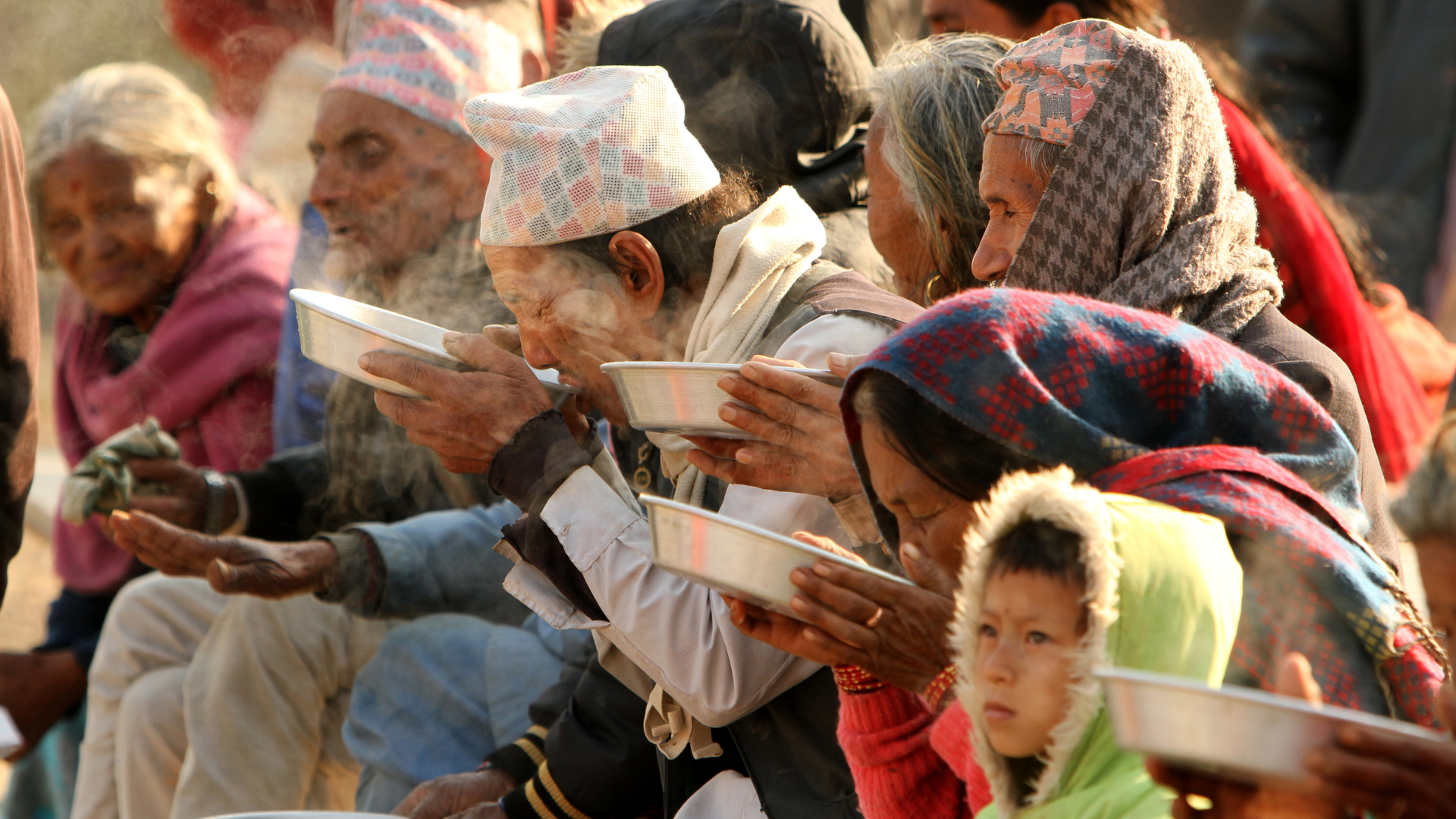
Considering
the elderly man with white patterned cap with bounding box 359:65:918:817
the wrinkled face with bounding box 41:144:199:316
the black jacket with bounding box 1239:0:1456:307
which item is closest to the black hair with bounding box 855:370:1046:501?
the elderly man with white patterned cap with bounding box 359:65:918:817

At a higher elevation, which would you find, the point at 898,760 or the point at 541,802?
the point at 898,760

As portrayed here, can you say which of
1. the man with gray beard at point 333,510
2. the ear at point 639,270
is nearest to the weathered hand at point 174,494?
the man with gray beard at point 333,510

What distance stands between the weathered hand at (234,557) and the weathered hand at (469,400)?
46.0 inches

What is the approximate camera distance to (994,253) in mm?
2555

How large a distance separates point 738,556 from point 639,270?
3.53 ft

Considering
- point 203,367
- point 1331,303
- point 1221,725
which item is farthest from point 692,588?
point 203,367

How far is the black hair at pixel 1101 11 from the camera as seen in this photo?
12.3 ft

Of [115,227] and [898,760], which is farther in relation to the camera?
[115,227]

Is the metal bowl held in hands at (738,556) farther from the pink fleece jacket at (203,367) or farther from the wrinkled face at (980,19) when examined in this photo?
the pink fleece jacket at (203,367)

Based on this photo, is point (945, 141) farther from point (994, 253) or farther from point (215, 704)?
point (215, 704)

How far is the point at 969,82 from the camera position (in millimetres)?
2939

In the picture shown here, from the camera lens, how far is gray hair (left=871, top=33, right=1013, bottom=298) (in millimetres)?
2898

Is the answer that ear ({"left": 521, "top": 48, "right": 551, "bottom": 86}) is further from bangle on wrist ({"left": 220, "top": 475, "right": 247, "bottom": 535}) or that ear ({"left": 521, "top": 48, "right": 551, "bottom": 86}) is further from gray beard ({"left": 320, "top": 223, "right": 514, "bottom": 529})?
bangle on wrist ({"left": 220, "top": 475, "right": 247, "bottom": 535})

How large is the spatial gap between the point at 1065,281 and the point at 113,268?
3.35 m
